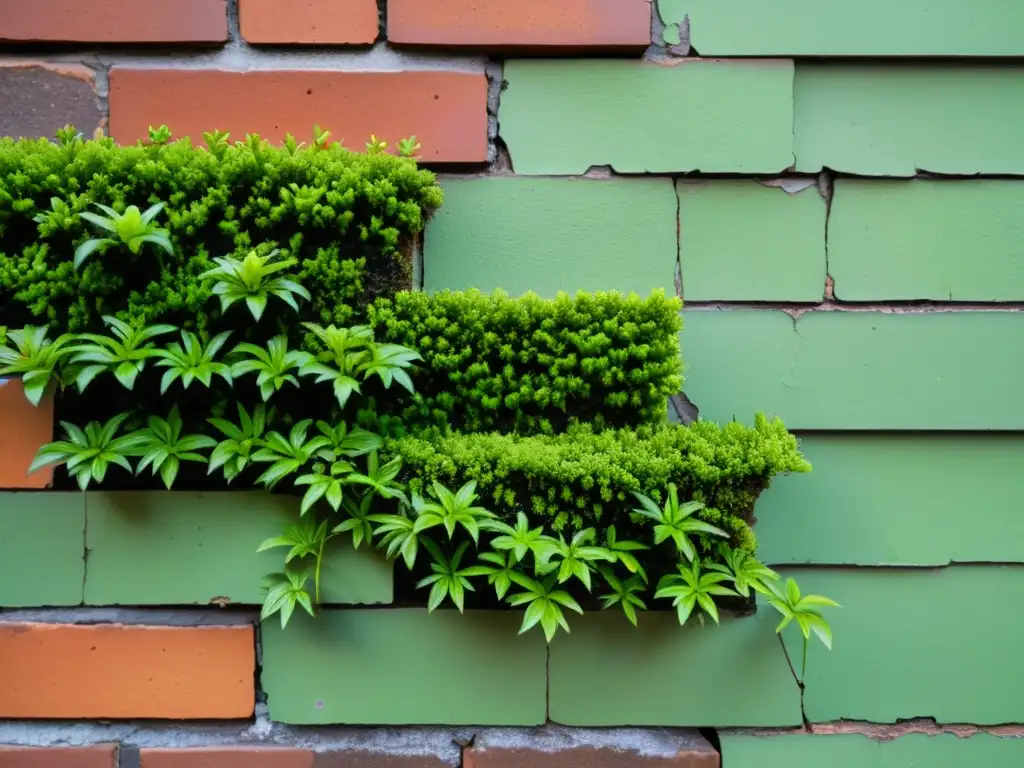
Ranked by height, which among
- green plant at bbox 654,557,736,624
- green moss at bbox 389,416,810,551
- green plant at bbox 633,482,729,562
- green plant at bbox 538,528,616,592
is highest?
green moss at bbox 389,416,810,551

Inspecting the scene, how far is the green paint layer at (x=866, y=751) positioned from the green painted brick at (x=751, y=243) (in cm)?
61

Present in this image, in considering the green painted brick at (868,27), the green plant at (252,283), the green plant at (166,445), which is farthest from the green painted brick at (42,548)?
the green painted brick at (868,27)

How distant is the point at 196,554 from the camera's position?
0.84 metres

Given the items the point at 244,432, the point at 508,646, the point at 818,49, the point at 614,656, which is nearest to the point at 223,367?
the point at 244,432

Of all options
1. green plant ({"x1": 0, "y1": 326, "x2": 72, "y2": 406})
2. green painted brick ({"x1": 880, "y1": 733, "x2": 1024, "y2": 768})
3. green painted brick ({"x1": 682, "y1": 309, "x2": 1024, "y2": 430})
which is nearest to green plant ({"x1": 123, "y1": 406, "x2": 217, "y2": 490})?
green plant ({"x1": 0, "y1": 326, "x2": 72, "y2": 406})

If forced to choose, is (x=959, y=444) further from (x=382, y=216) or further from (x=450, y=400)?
(x=382, y=216)

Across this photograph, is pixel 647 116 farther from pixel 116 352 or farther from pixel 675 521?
pixel 116 352

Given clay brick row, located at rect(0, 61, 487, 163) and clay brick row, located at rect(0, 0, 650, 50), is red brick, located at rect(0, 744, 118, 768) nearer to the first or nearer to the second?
clay brick row, located at rect(0, 61, 487, 163)

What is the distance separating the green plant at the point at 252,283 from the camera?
2.48ft

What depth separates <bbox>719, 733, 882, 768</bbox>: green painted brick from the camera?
877 millimetres

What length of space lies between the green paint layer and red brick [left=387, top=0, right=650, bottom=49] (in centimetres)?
99

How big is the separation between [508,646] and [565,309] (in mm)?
448

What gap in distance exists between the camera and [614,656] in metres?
0.86

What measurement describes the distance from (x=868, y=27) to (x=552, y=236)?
539 mm
